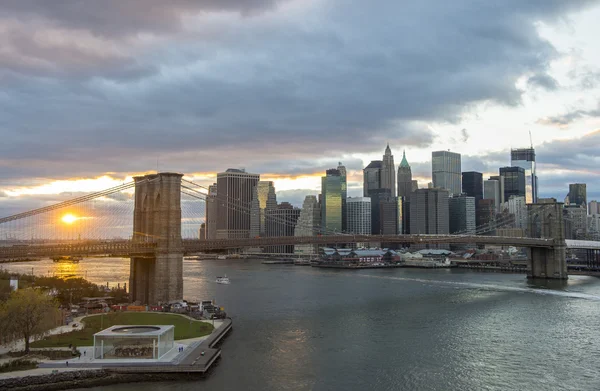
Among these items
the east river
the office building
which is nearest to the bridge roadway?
the east river

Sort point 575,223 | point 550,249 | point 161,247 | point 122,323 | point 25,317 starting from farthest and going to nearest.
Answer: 1. point 575,223
2. point 550,249
3. point 161,247
4. point 122,323
5. point 25,317

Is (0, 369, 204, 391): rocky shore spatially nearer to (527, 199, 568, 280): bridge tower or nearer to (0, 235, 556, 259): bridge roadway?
(0, 235, 556, 259): bridge roadway

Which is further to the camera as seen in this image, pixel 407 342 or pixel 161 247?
pixel 161 247

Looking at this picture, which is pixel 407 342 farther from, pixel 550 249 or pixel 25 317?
pixel 550 249

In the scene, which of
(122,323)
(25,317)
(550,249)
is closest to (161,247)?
(122,323)

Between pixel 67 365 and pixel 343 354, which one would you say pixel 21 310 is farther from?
pixel 343 354

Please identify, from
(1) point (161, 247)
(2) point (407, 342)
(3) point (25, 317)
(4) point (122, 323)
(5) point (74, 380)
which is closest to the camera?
(5) point (74, 380)

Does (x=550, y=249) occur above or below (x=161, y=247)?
below

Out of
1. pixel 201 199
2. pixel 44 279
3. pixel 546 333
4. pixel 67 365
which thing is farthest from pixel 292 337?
pixel 44 279
